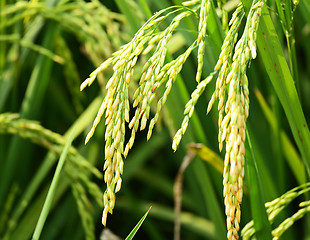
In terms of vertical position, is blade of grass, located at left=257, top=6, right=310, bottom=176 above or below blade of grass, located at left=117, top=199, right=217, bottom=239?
above

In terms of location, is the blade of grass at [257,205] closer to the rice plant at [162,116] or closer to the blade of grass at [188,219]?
the rice plant at [162,116]

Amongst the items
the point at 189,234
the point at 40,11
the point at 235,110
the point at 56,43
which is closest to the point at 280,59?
the point at 235,110

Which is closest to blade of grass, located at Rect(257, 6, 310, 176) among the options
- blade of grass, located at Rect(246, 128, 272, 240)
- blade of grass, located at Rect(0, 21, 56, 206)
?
blade of grass, located at Rect(246, 128, 272, 240)

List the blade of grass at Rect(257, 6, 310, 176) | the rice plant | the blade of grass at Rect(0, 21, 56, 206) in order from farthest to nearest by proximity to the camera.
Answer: the blade of grass at Rect(0, 21, 56, 206), the blade of grass at Rect(257, 6, 310, 176), the rice plant

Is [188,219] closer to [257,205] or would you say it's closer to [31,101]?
[31,101]

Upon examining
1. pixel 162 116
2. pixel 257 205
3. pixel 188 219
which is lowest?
pixel 188 219

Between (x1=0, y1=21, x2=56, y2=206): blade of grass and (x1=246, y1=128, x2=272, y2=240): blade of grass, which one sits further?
(x1=0, y1=21, x2=56, y2=206): blade of grass

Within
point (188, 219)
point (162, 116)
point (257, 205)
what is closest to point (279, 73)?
point (257, 205)

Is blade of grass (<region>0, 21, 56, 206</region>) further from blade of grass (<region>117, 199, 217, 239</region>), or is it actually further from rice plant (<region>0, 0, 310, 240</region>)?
blade of grass (<region>117, 199, 217, 239</region>)

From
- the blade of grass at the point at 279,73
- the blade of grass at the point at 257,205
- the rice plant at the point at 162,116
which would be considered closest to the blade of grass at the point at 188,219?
the rice plant at the point at 162,116
